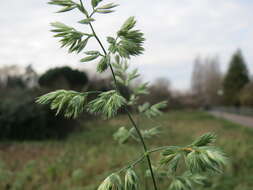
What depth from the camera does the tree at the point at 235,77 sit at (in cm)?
3469

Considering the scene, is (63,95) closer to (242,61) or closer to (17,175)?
(17,175)

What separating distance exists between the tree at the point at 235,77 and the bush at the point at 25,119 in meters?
32.1

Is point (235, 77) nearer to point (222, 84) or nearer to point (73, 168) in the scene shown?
point (222, 84)

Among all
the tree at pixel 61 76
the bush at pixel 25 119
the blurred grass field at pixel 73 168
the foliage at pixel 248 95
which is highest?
the tree at pixel 61 76

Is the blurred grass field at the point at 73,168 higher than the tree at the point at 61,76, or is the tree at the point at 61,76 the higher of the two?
the tree at the point at 61,76

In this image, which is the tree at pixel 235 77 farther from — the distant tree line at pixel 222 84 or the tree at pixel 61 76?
the tree at pixel 61 76

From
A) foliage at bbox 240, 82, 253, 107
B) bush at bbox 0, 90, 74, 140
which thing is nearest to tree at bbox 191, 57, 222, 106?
foliage at bbox 240, 82, 253, 107

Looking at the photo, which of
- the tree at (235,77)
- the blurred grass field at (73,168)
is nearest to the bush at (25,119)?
the blurred grass field at (73,168)

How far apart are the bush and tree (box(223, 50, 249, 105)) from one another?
1264 inches

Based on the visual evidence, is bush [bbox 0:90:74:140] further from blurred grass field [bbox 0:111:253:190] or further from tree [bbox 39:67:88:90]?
tree [bbox 39:67:88:90]

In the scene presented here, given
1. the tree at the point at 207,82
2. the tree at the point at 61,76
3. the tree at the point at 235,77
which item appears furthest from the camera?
the tree at the point at 207,82

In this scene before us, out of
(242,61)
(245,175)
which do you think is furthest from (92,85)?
(242,61)

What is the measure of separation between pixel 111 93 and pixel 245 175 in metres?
4.71

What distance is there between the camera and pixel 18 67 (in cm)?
1016
